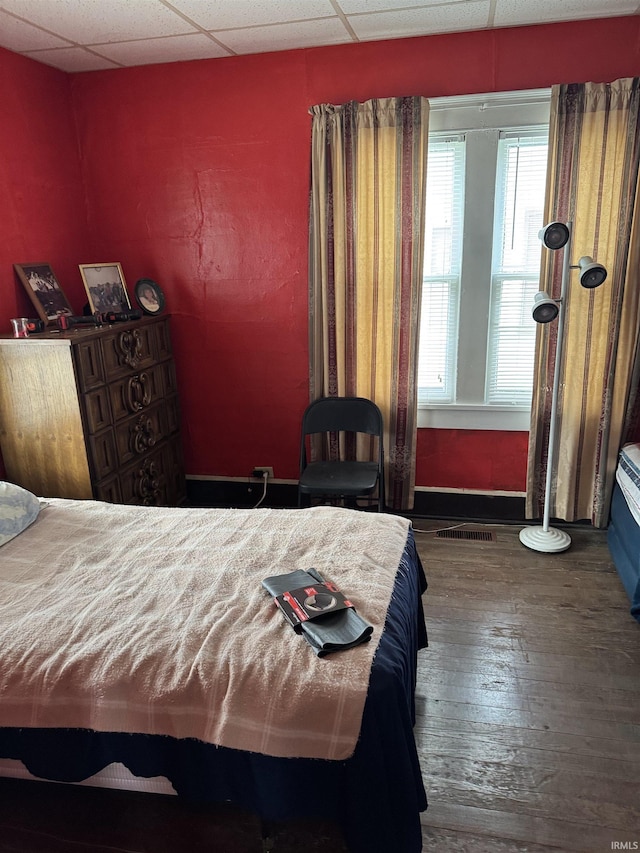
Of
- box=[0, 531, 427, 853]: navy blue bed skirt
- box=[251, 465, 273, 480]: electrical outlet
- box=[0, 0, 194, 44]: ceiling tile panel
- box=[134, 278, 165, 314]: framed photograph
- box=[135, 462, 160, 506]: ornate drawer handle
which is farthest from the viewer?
box=[251, 465, 273, 480]: electrical outlet

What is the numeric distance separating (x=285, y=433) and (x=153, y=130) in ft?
6.50

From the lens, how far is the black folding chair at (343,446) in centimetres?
329

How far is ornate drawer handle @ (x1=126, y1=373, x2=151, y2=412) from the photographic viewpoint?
3314 millimetres

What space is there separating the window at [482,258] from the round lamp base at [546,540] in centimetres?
61

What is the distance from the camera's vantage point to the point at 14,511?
8.00ft

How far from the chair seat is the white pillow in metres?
1.34

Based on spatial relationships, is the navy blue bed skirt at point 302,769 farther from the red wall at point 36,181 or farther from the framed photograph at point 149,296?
the framed photograph at point 149,296

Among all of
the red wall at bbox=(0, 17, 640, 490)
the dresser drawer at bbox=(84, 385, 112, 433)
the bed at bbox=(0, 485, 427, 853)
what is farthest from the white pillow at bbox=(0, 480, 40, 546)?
the red wall at bbox=(0, 17, 640, 490)

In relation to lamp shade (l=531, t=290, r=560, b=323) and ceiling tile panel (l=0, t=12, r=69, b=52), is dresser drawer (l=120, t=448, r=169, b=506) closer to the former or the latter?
ceiling tile panel (l=0, t=12, r=69, b=52)

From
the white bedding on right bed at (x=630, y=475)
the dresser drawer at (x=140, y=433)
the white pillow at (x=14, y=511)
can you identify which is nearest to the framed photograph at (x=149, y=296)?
the dresser drawer at (x=140, y=433)

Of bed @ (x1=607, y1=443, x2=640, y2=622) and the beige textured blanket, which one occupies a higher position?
the beige textured blanket

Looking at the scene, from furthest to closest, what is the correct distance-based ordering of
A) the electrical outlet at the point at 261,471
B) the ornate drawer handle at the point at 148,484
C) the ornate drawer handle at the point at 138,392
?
1. the electrical outlet at the point at 261,471
2. the ornate drawer handle at the point at 148,484
3. the ornate drawer handle at the point at 138,392

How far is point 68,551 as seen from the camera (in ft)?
7.45

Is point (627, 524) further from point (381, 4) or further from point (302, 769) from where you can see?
point (381, 4)
